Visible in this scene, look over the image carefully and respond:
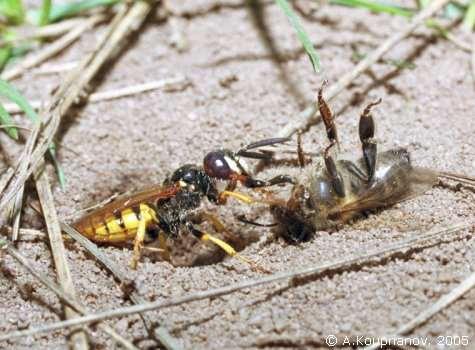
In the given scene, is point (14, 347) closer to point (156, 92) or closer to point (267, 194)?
point (267, 194)

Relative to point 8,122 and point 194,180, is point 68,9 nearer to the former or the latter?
point 8,122

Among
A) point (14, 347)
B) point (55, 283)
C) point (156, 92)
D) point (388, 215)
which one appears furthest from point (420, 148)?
point (14, 347)

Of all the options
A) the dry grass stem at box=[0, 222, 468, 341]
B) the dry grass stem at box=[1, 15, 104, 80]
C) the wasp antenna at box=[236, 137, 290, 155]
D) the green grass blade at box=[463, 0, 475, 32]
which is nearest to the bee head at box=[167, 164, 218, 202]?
the wasp antenna at box=[236, 137, 290, 155]

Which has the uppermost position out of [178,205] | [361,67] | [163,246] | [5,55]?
[5,55]

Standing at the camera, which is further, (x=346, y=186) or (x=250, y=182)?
(x=250, y=182)

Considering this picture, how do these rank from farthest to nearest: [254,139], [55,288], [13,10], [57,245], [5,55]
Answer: [13,10] < [5,55] < [254,139] < [57,245] < [55,288]

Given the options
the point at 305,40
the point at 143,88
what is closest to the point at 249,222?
the point at 305,40

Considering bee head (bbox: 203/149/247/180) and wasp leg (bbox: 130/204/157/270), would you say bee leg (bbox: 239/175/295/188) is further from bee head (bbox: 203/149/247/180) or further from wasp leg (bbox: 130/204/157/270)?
wasp leg (bbox: 130/204/157/270)
